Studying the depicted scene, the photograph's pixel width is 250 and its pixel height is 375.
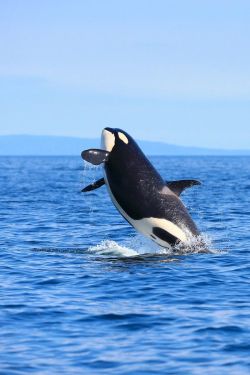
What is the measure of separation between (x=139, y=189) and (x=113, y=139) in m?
1.43

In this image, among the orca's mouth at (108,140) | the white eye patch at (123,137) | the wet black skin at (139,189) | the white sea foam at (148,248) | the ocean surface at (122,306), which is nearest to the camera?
the ocean surface at (122,306)

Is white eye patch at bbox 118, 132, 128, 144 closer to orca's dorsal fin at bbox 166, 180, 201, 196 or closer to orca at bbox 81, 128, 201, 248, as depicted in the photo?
orca at bbox 81, 128, 201, 248

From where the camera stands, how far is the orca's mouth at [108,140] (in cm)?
2139

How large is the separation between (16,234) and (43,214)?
9.48 metres

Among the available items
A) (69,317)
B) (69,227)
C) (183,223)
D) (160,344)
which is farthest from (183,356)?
(69,227)

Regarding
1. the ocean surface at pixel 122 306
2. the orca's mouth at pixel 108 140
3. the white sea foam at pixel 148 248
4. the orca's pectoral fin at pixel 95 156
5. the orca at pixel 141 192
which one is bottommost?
the ocean surface at pixel 122 306

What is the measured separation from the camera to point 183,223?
71.8 ft

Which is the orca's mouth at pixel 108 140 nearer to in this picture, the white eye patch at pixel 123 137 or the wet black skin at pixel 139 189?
the wet black skin at pixel 139 189

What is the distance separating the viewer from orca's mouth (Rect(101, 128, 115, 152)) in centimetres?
2139

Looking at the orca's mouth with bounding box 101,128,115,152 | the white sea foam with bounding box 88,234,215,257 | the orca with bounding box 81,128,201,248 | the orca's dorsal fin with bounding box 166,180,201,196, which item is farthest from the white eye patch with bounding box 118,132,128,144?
the white sea foam with bounding box 88,234,215,257

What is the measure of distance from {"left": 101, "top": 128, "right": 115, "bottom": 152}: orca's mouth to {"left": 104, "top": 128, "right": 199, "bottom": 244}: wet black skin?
0.24ft

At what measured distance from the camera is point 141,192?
21422mm

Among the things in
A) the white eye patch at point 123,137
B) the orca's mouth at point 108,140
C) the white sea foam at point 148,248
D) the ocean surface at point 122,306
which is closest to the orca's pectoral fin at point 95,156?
the orca's mouth at point 108,140

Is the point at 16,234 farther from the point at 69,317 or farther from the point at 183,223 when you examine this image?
the point at 69,317
